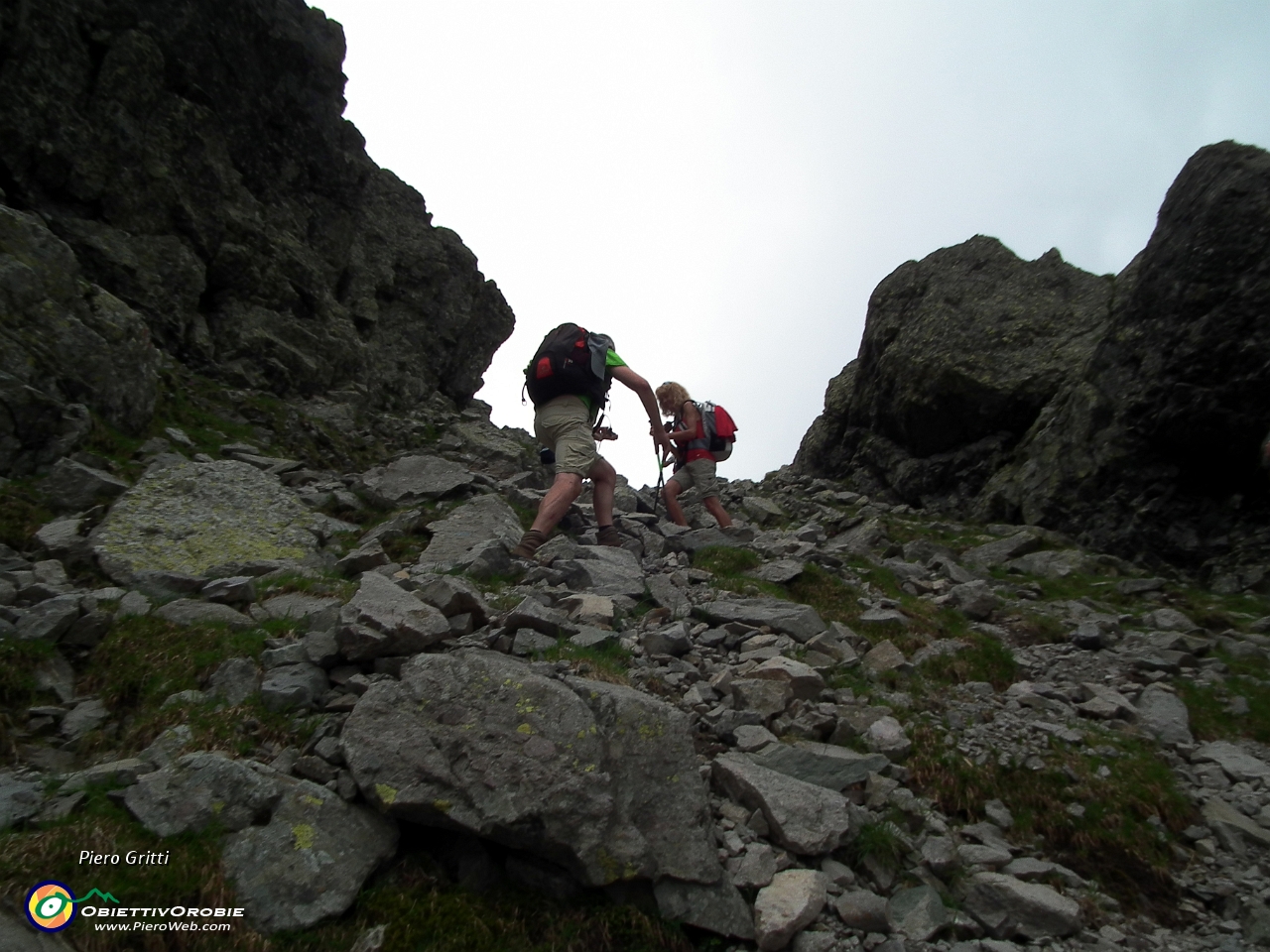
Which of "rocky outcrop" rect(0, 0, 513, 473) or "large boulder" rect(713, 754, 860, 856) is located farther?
"rocky outcrop" rect(0, 0, 513, 473)

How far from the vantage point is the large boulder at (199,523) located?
→ 8352 mm

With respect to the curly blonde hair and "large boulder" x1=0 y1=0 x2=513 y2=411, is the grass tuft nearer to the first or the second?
the curly blonde hair

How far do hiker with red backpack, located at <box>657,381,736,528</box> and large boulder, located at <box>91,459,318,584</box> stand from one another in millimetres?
7497

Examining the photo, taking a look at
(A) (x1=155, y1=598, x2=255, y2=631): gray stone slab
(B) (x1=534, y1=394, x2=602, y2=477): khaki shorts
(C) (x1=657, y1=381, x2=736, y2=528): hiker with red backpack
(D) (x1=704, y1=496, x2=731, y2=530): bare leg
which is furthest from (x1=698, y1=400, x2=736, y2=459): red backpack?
(A) (x1=155, y1=598, x2=255, y2=631): gray stone slab

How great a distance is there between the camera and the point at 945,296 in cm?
2498

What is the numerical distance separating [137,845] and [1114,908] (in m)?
5.97

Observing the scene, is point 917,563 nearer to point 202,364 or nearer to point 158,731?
point 158,731

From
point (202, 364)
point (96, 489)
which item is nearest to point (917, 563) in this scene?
point (96, 489)

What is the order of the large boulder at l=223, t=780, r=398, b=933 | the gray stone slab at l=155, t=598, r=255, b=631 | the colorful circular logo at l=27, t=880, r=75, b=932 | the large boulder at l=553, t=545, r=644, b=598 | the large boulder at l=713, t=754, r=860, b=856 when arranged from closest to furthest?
the colorful circular logo at l=27, t=880, r=75, b=932 → the large boulder at l=223, t=780, r=398, b=933 → the large boulder at l=713, t=754, r=860, b=856 → the gray stone slab at l=155, t=598, r=255, b=631 → the large boulder at l=553, t=545, r=644, b=598

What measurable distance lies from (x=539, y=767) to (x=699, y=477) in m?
11.1

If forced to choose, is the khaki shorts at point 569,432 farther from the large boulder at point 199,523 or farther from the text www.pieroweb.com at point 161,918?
the text www.pieroweb.com at point 161,918

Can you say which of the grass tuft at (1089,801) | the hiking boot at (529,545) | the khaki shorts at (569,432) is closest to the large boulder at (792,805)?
the grass tuft at (1089,801)

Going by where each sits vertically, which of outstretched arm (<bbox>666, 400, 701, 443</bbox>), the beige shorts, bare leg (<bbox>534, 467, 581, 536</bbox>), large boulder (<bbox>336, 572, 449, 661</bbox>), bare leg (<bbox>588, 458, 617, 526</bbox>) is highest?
outstretched arm (<bbox>666, 400, 701, 443</bbox>)

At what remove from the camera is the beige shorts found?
15375mm
